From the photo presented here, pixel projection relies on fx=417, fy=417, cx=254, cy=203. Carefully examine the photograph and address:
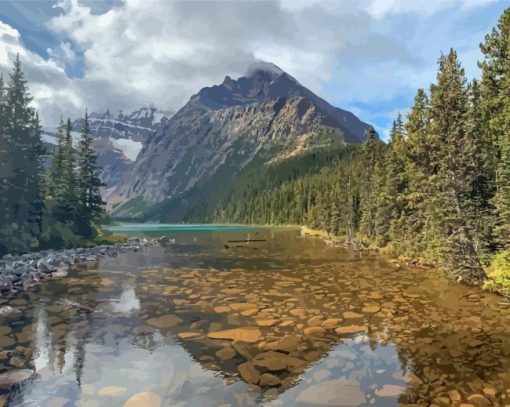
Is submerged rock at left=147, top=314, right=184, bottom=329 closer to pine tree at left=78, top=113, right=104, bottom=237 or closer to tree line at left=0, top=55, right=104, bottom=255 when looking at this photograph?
tree line at left=0, top=55, right=104, bottom=255

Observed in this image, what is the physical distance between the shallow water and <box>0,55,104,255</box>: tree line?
24.1 metres

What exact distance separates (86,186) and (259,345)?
57943 millimetres


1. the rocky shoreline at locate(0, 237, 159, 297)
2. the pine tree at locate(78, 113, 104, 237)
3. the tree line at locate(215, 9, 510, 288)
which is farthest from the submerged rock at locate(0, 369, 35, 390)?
the pine tree at locate(78, 113, 104, 237)

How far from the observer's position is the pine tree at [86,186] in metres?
64.8

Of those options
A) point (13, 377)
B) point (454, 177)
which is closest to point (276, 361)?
point (13, 377)

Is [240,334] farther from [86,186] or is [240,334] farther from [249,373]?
[86,186]

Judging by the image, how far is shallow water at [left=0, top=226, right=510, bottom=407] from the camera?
11.5 meters

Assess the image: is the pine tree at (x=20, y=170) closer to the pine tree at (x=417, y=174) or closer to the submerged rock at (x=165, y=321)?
the submerged rock at (x=165, y=321)

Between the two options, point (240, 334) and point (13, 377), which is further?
point (240, 334)

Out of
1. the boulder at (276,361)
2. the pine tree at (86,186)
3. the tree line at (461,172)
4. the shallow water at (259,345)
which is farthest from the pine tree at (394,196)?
the pine tree at (86,186)

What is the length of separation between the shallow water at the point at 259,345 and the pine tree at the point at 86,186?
3812 centimetres

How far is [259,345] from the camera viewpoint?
15.4 metres

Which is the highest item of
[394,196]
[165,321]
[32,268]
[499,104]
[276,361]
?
[499,104]

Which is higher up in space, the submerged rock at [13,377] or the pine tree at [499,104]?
the pine tree at [499,104]
